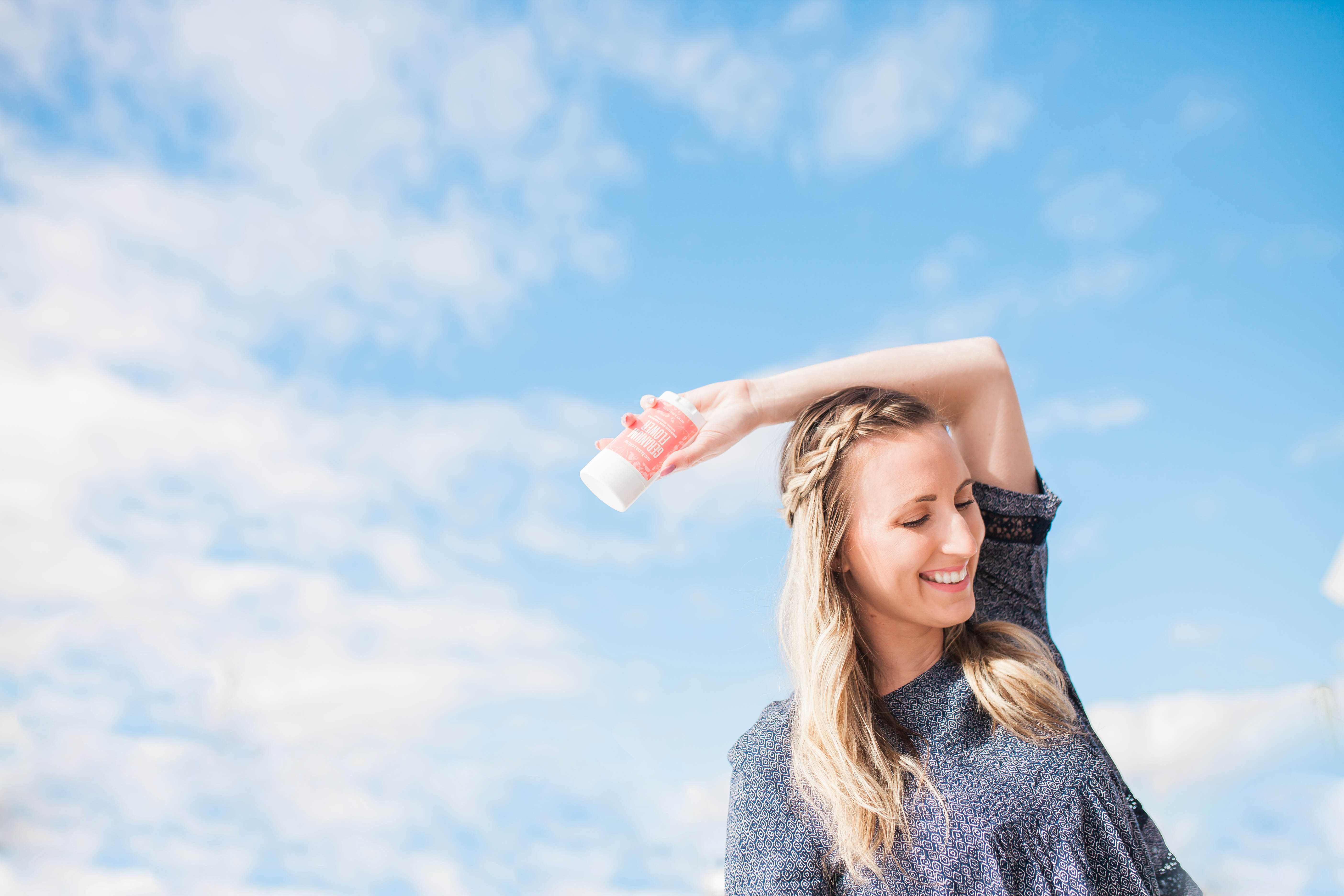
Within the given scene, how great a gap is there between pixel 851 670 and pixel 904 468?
0.58 meters

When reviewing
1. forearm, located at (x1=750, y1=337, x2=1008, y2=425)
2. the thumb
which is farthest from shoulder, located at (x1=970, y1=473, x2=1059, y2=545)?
the thumb

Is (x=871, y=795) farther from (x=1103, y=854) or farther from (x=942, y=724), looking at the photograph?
(x=1103, y=854)

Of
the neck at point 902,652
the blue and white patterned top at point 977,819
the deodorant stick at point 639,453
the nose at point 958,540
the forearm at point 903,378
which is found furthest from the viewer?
the forearm at point 903,378

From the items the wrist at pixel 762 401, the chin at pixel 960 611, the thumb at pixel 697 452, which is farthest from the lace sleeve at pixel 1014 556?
the thumb at pixel 697 452

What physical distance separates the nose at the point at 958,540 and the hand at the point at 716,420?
624mm

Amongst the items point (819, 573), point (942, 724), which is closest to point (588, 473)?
point (819, 573)

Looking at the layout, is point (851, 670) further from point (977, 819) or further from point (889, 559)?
point (977, 819)

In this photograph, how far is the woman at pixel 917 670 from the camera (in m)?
2.20

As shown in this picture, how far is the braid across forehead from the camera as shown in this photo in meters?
2.42

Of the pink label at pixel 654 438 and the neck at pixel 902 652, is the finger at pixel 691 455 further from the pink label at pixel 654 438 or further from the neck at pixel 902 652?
the neck at pixel 902 652

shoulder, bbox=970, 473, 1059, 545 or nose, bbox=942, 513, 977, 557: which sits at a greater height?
shoulder, bbox=970, 473, 1059, 545

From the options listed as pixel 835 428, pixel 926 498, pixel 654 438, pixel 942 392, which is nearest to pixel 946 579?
pixel 926 498

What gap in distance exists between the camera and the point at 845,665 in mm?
2416

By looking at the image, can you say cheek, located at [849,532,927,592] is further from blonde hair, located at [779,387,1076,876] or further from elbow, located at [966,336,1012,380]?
elbow, located at [966,336,1012,380]
